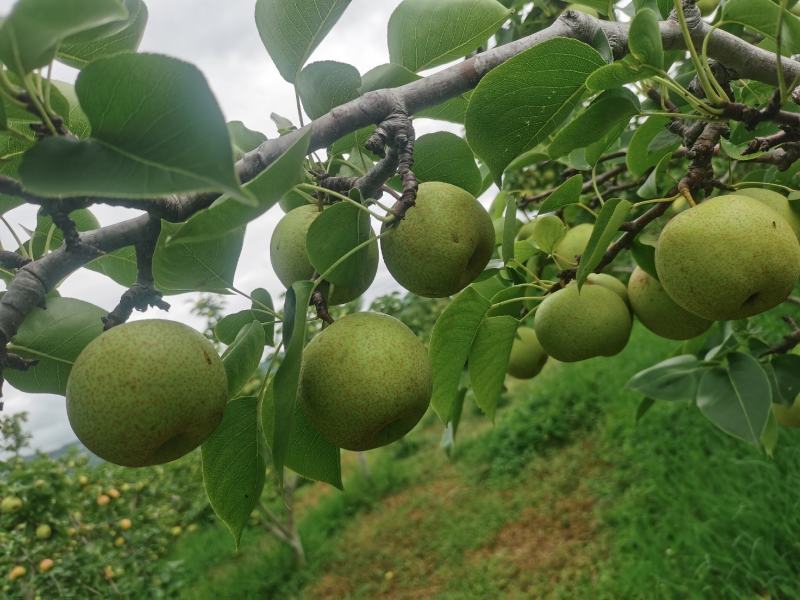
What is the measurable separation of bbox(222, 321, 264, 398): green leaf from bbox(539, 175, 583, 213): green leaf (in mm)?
836

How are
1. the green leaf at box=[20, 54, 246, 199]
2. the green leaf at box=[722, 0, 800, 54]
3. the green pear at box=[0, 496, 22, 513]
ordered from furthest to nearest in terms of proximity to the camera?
1. the green pear at box=[0, 496, 22, 513]
2. the green leaf at box=[722, 0, 800, 54]
3. the green leaf at box=[20, 54, 246, 199]

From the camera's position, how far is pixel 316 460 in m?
1.23

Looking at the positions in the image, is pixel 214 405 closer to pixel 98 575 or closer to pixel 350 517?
pixel 98 575

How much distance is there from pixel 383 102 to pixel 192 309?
19.8ft

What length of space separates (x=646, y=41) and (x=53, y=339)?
1105 mm

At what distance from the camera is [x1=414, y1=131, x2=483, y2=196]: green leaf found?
4.22ft

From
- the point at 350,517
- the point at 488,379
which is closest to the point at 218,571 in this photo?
the point at 350,517

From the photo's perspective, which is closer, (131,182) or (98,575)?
(131,182)

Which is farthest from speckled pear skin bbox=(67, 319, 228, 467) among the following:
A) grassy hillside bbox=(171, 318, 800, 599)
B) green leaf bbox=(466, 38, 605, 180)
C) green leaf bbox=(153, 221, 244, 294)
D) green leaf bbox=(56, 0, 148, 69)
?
grassy hillside bbox=(171, 318, 800, 599)

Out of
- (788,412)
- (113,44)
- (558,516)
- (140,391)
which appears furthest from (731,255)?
(558,516)

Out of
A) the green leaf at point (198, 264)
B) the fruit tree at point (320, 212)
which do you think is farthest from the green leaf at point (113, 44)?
the green leaf at point (198, 264)

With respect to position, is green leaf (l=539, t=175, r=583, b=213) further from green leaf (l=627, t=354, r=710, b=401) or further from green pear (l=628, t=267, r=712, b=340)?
green leaf (l=627, t=354, r=710, b=401)

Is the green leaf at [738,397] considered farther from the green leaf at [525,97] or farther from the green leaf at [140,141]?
the green leaf at [140,141]

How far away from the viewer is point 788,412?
88.8 inches
